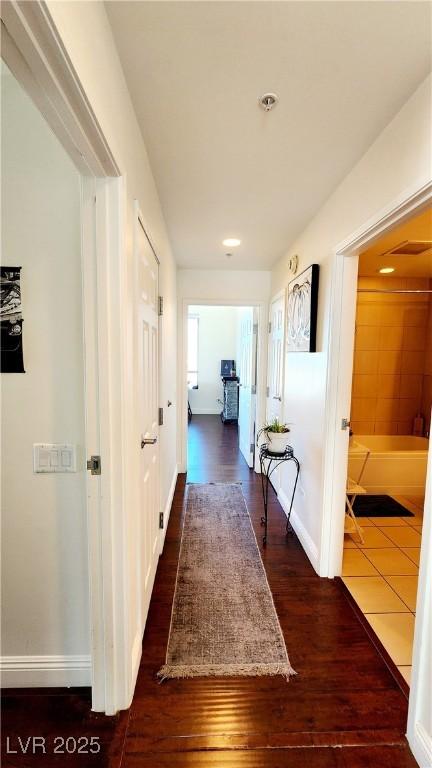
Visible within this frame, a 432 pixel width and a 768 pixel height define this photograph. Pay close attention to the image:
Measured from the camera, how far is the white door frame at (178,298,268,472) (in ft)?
12.2

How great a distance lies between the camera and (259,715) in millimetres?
1308

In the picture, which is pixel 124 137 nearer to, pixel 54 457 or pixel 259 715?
pixel 54 457

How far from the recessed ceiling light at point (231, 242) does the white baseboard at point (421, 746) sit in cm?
294

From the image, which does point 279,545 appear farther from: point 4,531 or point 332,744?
→ point 4,531

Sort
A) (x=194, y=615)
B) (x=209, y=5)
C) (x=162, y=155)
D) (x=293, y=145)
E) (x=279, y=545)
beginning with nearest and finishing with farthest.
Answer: (x=209, y=5) < (x=293, y=145) < (x=162, y=155) < (x=194, y=615) < (x=279, y=545)

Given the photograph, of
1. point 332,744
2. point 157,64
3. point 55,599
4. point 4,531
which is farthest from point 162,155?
point 332,744

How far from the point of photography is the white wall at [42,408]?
4.11 ft

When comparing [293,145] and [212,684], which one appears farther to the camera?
[293,145]

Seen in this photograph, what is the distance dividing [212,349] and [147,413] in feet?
19.6

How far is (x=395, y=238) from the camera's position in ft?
8.30

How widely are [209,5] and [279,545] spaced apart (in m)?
2.74

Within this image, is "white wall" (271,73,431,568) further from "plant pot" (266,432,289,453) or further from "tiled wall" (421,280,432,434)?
"tiled wall" (421,280,432,434)

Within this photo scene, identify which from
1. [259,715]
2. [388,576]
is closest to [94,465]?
[259,715]

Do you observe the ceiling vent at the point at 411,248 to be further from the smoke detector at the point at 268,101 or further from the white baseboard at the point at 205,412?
the white baseboard at the point at 205,412
